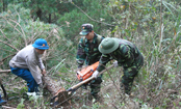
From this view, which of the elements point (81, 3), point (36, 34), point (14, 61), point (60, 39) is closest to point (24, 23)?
point (36, 34)

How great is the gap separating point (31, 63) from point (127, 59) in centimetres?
196

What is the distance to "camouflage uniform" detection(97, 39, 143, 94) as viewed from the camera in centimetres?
292

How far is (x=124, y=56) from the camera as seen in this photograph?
9.68 feet

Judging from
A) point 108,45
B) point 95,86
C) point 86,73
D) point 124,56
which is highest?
point 108,45

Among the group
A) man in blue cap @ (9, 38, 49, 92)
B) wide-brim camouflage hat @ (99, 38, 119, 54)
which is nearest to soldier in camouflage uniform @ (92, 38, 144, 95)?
wide-brim camouflage hat @ (99, 38, 119, 54)

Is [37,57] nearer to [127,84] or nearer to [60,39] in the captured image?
[60,39]

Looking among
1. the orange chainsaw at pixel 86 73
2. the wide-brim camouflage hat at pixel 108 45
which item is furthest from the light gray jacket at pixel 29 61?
the wide-brim camouflage hat at pixel 108 45

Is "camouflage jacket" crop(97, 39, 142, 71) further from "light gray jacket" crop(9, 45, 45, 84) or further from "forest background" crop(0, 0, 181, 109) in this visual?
"light gray jacket" crop(9, 45, 45, 84)

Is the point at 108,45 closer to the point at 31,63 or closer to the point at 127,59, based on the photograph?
the point at 127,59

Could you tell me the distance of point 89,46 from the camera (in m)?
3.49

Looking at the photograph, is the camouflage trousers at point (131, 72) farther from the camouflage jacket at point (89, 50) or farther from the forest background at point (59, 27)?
the camouflage jacket at point (89, 50)

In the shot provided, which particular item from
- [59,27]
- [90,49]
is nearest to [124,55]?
[90,49]

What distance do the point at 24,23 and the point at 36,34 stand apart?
1.43 feet

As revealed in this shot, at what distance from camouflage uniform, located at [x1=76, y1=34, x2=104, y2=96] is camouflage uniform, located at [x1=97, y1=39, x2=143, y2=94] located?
0.46 metres
